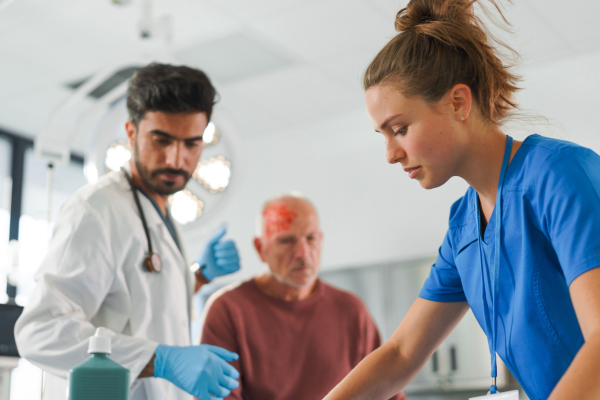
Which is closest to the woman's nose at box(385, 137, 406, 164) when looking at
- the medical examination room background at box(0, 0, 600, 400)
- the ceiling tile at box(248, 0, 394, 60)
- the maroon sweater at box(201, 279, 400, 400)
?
the maroon sweater at box(201, 279, 400, 400)

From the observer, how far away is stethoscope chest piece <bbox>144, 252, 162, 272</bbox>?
1.56 meters

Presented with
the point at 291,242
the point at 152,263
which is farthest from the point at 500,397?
the point at 291,242

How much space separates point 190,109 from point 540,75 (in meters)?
2.63

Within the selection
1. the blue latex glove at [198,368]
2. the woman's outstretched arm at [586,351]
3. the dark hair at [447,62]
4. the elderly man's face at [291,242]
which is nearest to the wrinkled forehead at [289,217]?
the elderly man's face at [291,242]

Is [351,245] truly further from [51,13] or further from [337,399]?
[337,399]

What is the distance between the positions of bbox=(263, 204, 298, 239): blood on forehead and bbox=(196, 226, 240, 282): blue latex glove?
6.2 inches

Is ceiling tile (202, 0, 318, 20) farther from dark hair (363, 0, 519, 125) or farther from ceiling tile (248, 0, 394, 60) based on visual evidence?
dark hair (363, 0, 519, 125)

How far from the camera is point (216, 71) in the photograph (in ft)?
12.4

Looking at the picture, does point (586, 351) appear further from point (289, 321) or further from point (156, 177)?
point (289, 321)

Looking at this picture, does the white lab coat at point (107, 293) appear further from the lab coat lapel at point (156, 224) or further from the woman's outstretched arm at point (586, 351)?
the woman's outstretched arm at point (586, 351)

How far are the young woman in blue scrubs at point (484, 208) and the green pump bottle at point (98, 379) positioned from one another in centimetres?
42

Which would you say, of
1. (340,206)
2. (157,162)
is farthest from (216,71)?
(157,162)

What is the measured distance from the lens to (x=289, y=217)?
7.39 ft

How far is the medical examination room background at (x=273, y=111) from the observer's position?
251cm
